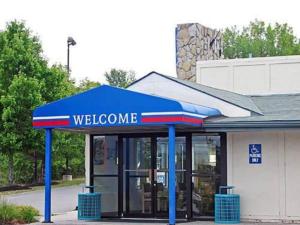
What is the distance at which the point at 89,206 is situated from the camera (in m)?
18.5

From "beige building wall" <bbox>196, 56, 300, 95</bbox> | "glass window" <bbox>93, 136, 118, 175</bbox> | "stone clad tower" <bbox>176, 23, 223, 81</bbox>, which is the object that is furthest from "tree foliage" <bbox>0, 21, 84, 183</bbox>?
"glass window" <bbox>93, 136, 118, 175</bbox>

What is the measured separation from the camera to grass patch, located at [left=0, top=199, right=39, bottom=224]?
17484 mm

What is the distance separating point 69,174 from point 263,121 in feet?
107

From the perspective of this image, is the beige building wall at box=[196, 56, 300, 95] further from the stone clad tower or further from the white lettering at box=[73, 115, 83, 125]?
the white lettering at box=[73, 115, 83, 125]

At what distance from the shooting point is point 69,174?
47656mm

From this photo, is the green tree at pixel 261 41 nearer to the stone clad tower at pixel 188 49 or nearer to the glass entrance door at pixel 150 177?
the stone clad tower at pixel 188 49

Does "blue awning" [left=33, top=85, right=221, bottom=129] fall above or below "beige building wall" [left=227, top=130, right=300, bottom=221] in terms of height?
above

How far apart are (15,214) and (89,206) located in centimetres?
205

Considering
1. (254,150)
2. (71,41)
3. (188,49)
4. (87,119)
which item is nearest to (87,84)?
(71,41)

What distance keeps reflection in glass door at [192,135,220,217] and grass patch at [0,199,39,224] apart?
4533 mm

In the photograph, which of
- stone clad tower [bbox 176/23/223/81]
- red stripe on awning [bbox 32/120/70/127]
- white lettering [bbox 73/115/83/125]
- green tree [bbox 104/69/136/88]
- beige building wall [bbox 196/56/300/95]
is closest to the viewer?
white lettering [bbox 73/115/83/125]

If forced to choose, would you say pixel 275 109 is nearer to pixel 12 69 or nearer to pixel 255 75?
pixel 255 75

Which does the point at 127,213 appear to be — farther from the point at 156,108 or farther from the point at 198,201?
the point at 156,108

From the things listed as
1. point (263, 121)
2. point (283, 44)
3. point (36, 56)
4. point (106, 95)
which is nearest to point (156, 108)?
point (106, 95)
